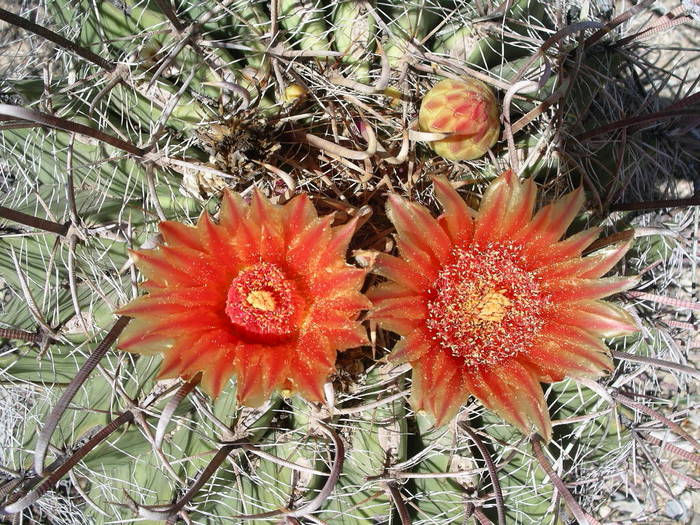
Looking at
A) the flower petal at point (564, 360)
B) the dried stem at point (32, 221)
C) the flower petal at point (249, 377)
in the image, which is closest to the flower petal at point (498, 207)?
the flower petal at point (564, 360)

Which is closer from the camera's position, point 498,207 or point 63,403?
point 63,403

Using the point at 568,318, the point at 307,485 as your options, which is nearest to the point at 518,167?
the point at 568,318

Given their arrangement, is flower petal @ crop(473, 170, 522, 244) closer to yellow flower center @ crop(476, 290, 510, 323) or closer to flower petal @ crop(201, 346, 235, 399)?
yellow flower center @ crop(476, 290, 510, 323)

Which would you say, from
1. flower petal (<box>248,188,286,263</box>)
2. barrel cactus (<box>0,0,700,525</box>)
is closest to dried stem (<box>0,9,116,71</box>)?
barrel cactus (<box>0,0,700,525</box>)

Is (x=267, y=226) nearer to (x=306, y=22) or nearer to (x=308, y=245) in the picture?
(x=308, y=245)

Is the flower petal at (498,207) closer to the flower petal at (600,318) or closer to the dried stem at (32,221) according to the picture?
the flower petal at (600,318)

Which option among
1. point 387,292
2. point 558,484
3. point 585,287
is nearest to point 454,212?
point 387,292
